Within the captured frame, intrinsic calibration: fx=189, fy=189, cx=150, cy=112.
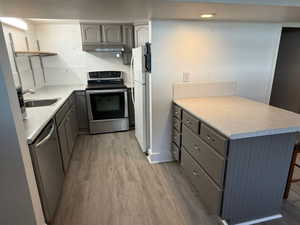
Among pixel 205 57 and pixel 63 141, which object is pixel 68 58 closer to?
pixel 63 141

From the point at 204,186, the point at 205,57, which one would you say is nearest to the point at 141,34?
the point at 205,57

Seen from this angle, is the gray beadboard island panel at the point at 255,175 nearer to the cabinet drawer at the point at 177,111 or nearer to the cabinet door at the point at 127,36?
the cabinet drawer at the point at 177,111

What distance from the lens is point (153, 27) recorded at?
225cm

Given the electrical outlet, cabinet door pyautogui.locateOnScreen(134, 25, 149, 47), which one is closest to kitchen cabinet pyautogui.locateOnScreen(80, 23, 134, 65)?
cabinet door pyautogui.locateOnScreen(134, 25, 149, 47)

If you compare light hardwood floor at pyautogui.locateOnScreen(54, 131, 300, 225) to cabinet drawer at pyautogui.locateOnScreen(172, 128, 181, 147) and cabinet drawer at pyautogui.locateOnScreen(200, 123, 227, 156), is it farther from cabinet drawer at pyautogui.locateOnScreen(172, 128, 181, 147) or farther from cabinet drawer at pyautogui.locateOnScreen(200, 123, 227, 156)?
cabinet drawer at pyautogui.locateOnScreen(200, 123, 227, 156)

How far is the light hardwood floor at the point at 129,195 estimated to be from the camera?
1.77m

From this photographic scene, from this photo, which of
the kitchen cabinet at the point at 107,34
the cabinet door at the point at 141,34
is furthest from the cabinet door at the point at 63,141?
the cabinet door at the point at 141,34

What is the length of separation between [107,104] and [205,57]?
201cm

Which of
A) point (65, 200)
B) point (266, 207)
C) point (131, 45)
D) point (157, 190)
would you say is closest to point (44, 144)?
point (65, 200)

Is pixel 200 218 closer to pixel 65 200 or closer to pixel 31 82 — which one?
pixel 65 200

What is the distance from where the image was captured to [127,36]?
3.75 m

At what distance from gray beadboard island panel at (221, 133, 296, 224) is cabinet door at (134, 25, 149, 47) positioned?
269 centimetres

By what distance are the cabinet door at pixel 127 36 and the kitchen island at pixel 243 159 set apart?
2455 mm

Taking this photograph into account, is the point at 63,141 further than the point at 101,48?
No
